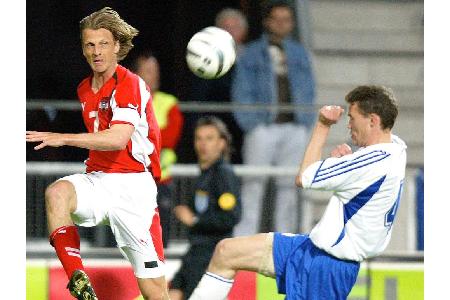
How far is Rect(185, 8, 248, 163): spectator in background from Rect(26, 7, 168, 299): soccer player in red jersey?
8.23 ft

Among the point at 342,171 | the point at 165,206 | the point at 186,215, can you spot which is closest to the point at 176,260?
the point at 186,215

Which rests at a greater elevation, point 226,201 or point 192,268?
point 226,201

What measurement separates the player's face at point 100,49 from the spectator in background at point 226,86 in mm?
2539

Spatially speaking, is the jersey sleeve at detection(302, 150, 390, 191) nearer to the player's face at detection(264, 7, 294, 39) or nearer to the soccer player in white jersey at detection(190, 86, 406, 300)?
the soccer player in white jersey at detection(190, 86, 406, 300)

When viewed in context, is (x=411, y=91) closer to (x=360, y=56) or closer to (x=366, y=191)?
(x=360, y=56)

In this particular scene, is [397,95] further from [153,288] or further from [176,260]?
[153,288]

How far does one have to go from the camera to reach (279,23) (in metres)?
9.98

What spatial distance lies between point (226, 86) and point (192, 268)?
1998mm

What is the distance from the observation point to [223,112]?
982cm

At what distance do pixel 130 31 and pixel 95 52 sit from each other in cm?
30

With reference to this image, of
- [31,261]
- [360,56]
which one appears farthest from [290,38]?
[31,261]

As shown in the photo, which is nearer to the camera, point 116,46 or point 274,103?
point 116,46

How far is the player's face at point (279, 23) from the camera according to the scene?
32.8 feet

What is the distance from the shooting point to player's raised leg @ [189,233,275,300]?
7066 millimetres
